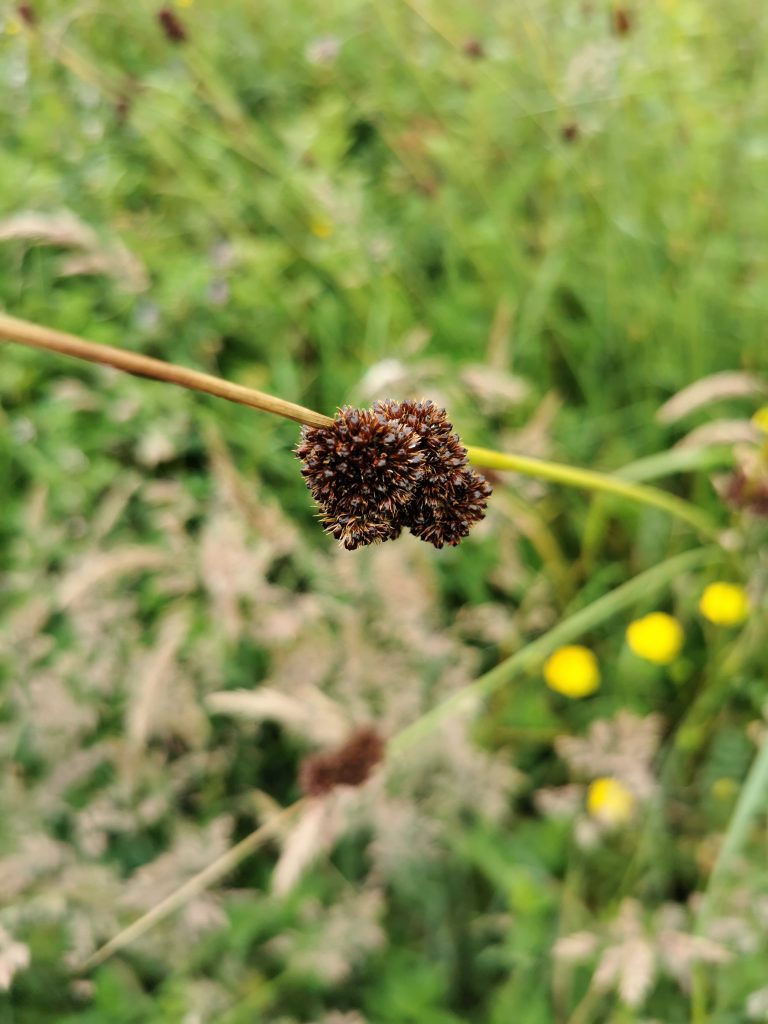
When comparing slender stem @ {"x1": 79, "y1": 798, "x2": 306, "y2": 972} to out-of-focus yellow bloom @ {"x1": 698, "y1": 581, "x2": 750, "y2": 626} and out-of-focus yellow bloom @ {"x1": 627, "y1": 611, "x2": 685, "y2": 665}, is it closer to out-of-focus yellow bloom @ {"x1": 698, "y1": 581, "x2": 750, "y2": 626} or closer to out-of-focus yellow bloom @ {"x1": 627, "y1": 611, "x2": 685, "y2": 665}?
out-of-focus yellow bloom @ {"x1": 627, "y1": 611, "x2": 685, "y2": 665}

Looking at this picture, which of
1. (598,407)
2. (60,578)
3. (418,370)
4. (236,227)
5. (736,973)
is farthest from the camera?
(236,227)

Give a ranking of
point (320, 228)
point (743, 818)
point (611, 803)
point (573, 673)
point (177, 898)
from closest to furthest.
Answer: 1. point (743, 818)
2. point (177, 898)
3. point (611, 803)
4. point (573, 673)
5. point (320, 228)

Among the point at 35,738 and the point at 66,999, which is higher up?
the point at 35,738

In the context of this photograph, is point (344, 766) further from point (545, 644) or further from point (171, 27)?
point (171, 27)

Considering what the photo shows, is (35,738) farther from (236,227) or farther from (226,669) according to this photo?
(236,227)

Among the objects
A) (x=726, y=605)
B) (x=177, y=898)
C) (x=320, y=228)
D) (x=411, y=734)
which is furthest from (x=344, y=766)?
(x=320, y=228)

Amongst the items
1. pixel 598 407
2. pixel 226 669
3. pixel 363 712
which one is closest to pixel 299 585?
pixel 226 669

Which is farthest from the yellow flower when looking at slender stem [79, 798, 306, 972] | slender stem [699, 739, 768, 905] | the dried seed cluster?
the dried seed cluster
